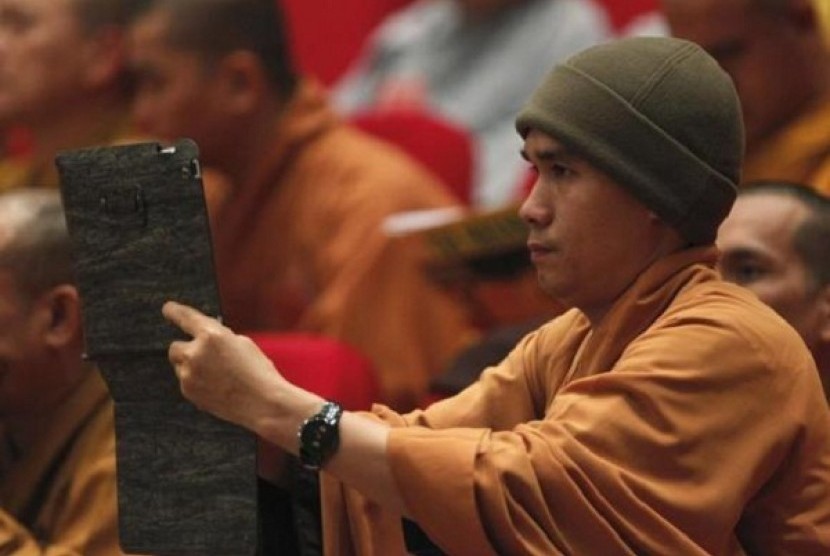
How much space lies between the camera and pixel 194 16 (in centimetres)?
400

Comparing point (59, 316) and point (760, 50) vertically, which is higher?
point (760, 50)

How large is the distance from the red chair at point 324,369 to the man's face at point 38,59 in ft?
3.88

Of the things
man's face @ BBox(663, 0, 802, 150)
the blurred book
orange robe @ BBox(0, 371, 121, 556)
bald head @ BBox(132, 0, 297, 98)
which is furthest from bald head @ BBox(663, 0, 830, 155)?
orange robe @ BBox(0, 371, 121, 556)

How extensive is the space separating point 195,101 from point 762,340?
6.83 feet

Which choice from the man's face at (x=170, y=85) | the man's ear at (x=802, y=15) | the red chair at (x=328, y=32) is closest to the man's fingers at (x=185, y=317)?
the man's ear at (x=802, y=15)

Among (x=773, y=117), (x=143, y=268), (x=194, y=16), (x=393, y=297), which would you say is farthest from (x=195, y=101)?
(x=143, y=268)

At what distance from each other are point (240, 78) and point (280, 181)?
19 centimetres

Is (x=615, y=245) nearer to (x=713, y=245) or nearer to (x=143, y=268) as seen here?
(x=713, y=245)

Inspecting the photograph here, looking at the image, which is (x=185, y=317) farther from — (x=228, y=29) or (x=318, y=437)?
(x=228, y=29)

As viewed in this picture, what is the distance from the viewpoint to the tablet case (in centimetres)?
209

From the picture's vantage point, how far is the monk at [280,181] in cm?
384

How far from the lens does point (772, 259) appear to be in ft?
8.84

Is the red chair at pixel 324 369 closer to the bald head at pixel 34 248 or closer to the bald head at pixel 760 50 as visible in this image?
the bald head at pixel 34 248

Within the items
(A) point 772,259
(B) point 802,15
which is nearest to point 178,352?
(A) point 772,259
